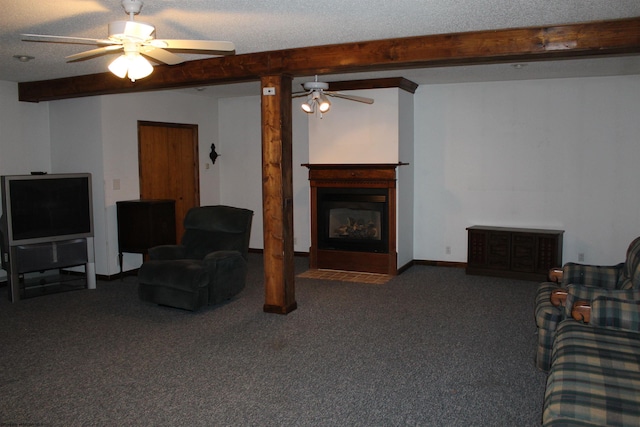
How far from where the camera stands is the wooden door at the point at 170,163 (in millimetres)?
7172

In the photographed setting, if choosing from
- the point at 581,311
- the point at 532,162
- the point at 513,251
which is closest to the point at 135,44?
the point at 581,311

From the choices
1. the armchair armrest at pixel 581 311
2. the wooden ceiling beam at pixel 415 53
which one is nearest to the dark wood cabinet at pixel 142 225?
the wooden ceiling beam at pixel 415 53

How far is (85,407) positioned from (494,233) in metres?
4.88

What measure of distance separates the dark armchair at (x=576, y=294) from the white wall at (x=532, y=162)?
2623 millimetres

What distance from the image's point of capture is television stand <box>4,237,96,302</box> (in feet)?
18.8

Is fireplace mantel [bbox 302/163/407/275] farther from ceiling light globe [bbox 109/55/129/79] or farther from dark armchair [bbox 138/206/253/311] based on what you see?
ceiling light globe [bbox 109/55/129/79]

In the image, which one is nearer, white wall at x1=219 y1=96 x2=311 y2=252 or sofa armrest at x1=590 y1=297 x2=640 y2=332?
sofa armrest at x1=590 y1=297 x2=640 y2=332

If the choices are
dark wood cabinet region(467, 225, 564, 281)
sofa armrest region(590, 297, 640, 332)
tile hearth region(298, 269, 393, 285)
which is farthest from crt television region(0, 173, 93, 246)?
sofa armrest region(590, 297, 640, 332)

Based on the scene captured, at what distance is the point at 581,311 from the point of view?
3328 mm

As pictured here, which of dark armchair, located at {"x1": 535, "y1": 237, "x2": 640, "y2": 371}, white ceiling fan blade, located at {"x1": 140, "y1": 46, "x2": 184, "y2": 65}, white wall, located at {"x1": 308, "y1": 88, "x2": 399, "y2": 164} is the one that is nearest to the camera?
white ceiling fan blade, located at {"x1": 140, "y1": 46, "x2": 184, "y2": 65}

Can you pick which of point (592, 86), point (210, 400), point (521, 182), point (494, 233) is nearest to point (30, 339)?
point (210, 400)

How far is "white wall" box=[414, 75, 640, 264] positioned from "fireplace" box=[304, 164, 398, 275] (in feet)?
2.60

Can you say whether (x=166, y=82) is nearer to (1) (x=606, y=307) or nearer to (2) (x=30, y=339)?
(2) (x=30, y=339)

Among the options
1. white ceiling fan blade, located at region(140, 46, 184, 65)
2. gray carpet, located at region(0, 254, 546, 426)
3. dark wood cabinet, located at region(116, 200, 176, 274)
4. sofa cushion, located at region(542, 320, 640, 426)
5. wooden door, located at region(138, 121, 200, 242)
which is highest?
white ceiling fan blade, located at region(140, 46, 184, 65)
